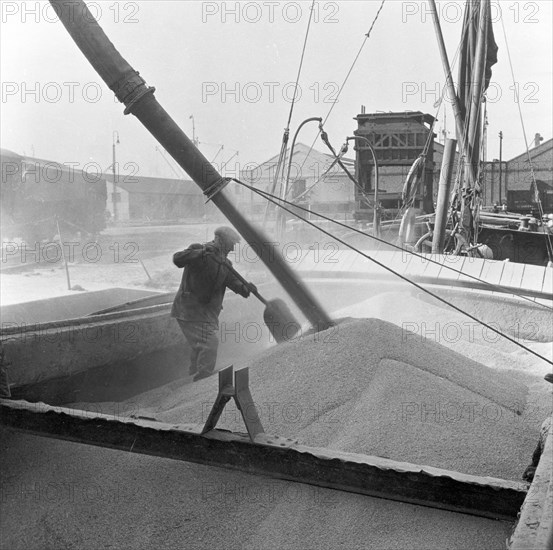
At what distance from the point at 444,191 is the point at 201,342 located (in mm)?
4008

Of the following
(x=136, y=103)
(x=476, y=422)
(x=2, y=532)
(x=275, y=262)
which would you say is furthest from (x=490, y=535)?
(x=136, y=103)

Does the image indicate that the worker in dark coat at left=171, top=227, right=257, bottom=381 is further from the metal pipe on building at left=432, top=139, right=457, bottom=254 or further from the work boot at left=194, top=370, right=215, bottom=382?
the metal pipe on building at left=432, top=139, right=457, bottom=254

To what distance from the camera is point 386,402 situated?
2.83m

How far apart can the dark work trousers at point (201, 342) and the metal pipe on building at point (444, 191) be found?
3.82 metres

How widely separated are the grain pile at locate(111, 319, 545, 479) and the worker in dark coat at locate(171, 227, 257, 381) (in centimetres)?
74

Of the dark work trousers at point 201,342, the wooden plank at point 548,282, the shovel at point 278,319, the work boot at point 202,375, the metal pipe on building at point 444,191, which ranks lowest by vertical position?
the work boot at point 202,375

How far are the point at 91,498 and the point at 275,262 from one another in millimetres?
1882

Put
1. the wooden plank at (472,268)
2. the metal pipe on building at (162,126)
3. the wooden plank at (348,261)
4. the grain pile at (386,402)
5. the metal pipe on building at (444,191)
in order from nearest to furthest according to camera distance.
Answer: the grain pile at (386,402) < the metal pipe on building at (162,126) < the wooden plank at (472,268) < the wooden plank at (348,261) < the metal pipe on building at (444,191)

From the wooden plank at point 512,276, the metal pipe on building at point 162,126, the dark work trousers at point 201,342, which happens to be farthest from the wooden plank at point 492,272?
the dark work trousers at point 201,342

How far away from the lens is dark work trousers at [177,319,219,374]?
4.36 metres

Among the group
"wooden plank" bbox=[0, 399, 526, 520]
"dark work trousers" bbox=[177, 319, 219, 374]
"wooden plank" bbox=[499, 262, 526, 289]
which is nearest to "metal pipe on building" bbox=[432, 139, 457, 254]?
"wooden plank" bbox=[499, 262, 526, 289]

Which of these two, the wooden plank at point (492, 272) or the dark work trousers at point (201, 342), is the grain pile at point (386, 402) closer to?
the dark work trousers at point (201, 342)

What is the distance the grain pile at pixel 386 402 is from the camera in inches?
100

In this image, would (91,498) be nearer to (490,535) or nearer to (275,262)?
(490,535)
